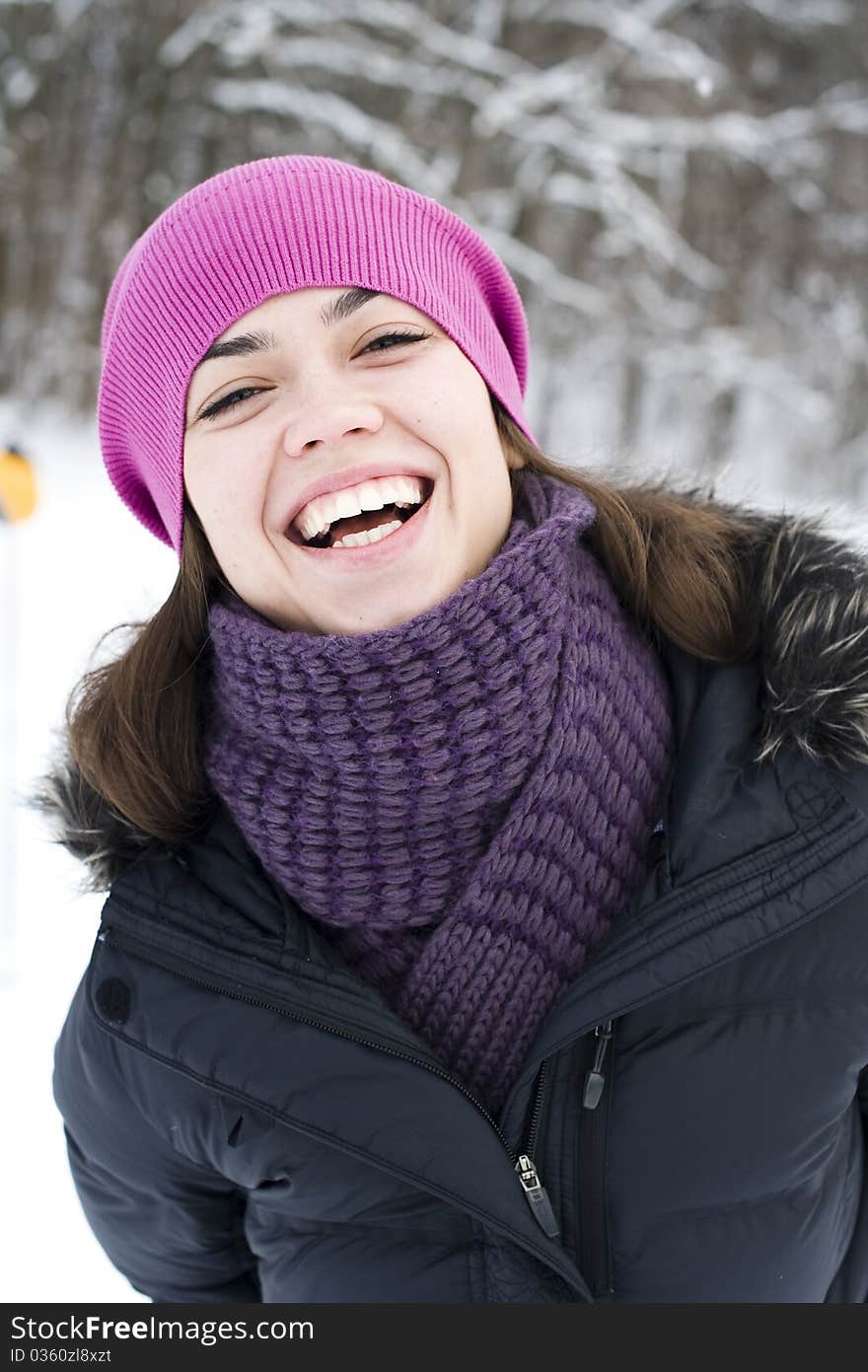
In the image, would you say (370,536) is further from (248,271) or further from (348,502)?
(248,271)

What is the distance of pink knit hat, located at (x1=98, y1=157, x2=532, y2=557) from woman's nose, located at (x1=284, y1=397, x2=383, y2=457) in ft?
0.56

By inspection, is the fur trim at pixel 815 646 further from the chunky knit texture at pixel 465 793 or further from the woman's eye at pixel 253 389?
the woman's eye at pixel 253 389

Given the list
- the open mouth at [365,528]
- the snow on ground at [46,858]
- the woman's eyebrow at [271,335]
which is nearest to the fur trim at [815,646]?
the snow on ground at [46,858]

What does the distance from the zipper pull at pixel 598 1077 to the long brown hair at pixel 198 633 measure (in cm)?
51

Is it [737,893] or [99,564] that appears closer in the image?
[737,893]

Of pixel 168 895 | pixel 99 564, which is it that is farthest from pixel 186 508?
pixel 99 564

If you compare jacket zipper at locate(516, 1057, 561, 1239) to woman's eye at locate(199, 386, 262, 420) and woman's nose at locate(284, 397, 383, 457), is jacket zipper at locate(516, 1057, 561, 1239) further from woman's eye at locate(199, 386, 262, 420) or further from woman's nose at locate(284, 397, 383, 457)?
woman's eye at locate(199, 386, 262, 420)

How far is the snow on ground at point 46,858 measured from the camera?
2.19 meters

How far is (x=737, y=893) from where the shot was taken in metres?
1.12

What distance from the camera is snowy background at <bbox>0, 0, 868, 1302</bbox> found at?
7.68 m

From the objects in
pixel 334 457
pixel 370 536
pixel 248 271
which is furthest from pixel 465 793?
pixel 248 271

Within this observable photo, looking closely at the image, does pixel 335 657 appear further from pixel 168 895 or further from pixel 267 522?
pixel 168 895

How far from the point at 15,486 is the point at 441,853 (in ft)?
7.53

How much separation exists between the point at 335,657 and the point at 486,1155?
23.0 inches
